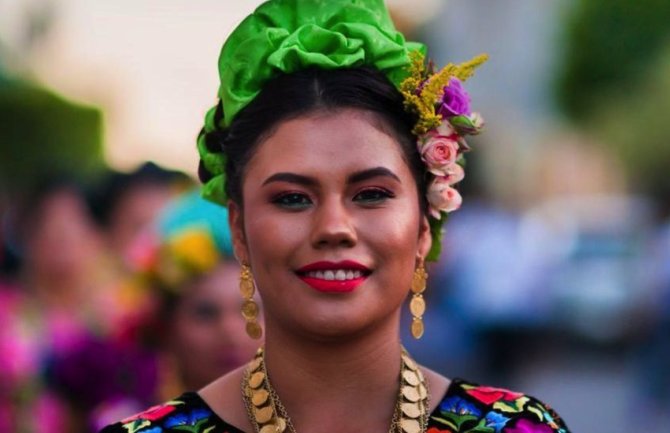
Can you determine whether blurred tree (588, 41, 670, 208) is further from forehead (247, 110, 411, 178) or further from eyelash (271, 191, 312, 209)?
eyelash (271, 191, 312, 209)

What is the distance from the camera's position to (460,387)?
4.16 meters

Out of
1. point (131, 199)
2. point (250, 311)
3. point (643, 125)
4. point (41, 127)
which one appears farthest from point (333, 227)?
point (41, 127)

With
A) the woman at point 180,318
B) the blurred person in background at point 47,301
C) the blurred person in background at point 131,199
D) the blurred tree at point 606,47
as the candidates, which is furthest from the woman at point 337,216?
the blurred tree at point 606,47

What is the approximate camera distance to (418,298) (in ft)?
13.7

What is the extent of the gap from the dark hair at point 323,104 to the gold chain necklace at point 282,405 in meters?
0.42

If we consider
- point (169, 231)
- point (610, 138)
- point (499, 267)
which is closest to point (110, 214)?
point (169, 231)

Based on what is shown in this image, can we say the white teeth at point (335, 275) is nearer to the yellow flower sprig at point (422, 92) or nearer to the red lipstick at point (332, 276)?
the red lipstick at point (332, 276)

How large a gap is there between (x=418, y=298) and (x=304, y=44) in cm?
68

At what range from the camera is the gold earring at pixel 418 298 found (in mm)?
4137

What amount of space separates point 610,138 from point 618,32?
298cm

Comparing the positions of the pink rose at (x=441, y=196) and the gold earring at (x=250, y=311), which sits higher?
the pink rose at (x=441, y=196)

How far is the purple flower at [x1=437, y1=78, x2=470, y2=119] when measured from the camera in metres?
4.17

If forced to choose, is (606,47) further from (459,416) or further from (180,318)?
(459,416)

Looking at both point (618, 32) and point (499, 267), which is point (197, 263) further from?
point (618, 32)
